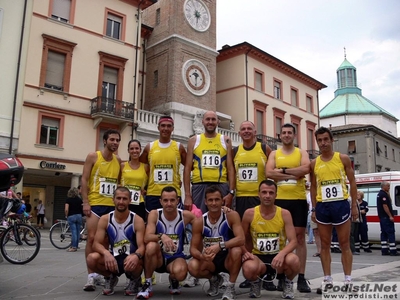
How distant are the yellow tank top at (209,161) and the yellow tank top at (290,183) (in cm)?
82

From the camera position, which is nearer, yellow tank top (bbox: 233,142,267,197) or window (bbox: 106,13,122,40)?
yellow tank top (bbox: 233,142,267,197)

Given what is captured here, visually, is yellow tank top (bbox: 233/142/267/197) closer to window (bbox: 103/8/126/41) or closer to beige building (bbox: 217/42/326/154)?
window (bbox: 103/8/126/41)

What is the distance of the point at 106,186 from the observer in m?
5.98

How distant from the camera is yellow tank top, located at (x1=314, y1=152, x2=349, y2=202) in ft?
17.0

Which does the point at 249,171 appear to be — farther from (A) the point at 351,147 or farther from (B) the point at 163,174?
(A) the point at 351,147

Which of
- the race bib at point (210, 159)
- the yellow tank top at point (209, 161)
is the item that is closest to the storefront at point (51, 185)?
the yellow tank top at point (209, 161)

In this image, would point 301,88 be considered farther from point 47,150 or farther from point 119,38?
point 47,150

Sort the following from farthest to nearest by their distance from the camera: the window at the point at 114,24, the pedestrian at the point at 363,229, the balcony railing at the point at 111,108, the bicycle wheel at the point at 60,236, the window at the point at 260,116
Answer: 1. the window at the point at 260,116
2. the window at the point at 114,24
3. the balcony railing at the point at 111,108
4. the pedestrian at the point at 363,229
5. the bicycle wheel at the point at 60,236

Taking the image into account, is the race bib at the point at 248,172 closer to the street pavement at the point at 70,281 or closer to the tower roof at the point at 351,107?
the street pavement at the point at 70,281

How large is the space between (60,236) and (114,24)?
53.8 ft

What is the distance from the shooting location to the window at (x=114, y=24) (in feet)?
79.6

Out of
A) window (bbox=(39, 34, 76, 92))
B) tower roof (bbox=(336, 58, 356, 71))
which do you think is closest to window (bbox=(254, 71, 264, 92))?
window (bbox=(39, 34, 76, 92))

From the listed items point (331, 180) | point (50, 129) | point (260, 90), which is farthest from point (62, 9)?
point (331, 180)

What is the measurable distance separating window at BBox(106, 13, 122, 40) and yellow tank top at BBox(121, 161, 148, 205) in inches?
792
